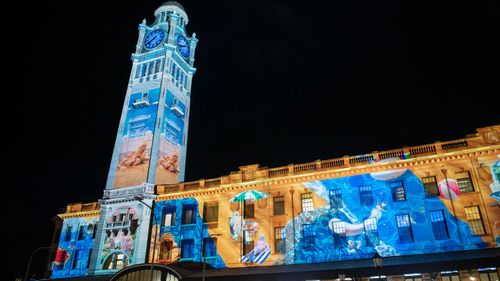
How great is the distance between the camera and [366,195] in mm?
35938

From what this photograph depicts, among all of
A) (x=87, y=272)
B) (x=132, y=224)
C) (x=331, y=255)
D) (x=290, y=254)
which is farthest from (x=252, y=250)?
(x=87, y=272)

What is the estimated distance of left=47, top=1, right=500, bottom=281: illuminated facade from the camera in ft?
107

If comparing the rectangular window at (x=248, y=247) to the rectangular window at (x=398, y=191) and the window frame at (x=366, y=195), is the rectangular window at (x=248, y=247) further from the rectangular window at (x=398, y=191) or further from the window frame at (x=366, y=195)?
the rectangular window at (x=398, y=191)

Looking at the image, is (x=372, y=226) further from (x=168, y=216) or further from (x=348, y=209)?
(x=168, y=216)

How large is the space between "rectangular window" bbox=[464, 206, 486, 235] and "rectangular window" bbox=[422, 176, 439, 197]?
9.11ft

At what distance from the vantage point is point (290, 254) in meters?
Answer: 36.2

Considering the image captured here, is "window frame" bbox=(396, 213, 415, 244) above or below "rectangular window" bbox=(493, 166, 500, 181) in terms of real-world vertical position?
below

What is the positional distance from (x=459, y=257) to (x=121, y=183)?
40523 millimetres

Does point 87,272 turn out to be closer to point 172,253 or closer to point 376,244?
point 172,253

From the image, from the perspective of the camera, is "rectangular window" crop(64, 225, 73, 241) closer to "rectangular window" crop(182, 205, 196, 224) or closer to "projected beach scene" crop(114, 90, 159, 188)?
"projected beach scene" crop(114, 90, 159, 188)

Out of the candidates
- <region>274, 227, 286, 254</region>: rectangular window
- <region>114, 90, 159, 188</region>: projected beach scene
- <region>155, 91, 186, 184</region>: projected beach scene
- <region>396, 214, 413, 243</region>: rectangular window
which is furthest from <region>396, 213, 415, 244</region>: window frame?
<region>114, 90, 159, 188</region>: projected beach scene

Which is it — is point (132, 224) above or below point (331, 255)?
above

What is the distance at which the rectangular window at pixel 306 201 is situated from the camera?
37594 millimetres

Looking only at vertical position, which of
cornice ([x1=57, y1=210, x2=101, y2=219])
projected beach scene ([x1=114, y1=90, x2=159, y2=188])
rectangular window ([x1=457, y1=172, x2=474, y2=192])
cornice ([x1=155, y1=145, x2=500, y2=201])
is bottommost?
rectangular window ([x1=457, y1=172, x2=474, y2=192])
